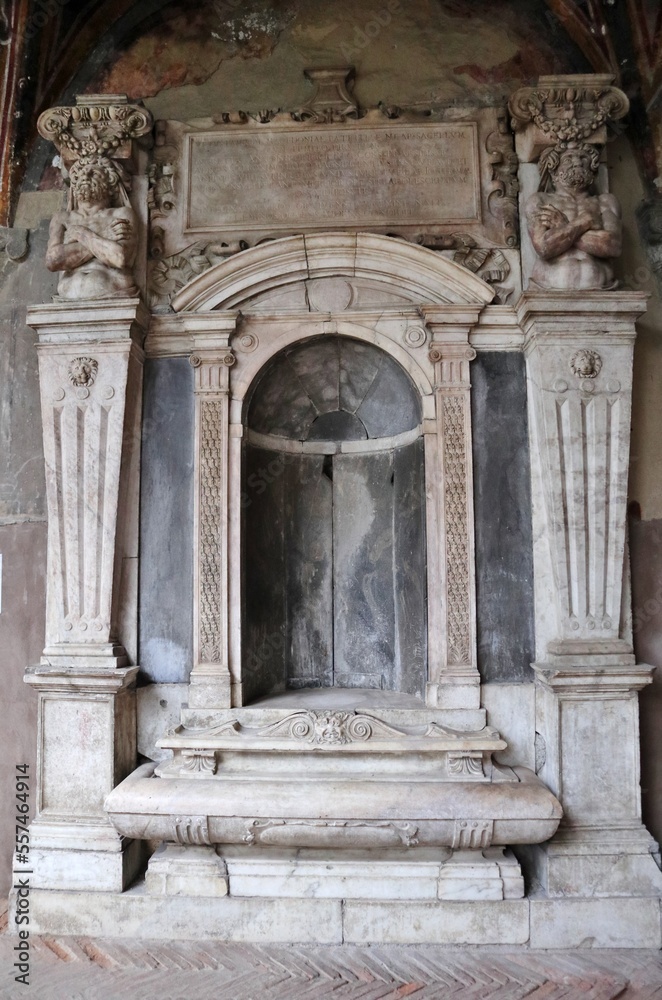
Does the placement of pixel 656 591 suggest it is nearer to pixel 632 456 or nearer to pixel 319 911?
pixel 632 456

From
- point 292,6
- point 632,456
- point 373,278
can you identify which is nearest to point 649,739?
point 632,456

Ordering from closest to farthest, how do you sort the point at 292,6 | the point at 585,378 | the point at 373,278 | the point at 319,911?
the point at 319,911 < the point at 585,378 < the point at 373,278 < the point at 292,6

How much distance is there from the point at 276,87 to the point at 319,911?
4.83 metres

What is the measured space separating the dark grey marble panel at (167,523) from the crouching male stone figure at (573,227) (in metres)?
2.19

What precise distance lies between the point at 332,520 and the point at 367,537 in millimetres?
276

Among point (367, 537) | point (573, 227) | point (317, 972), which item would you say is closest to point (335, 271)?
point (573, 227)

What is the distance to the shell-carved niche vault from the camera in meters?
4.01

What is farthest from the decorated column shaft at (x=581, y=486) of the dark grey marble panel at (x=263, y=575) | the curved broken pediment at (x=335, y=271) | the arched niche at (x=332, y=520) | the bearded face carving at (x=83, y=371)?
the bearded face carving at (x=83, y=371)

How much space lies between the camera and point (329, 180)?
15.7ft

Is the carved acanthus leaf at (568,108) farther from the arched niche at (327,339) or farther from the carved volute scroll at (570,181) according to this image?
the arched niche at (327,339)

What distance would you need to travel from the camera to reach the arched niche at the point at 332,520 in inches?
194

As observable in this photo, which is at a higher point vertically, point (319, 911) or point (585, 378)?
point (585, 378)

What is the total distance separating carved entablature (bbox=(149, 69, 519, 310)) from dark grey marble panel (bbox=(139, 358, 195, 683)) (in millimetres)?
553

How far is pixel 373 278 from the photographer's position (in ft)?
15.3
